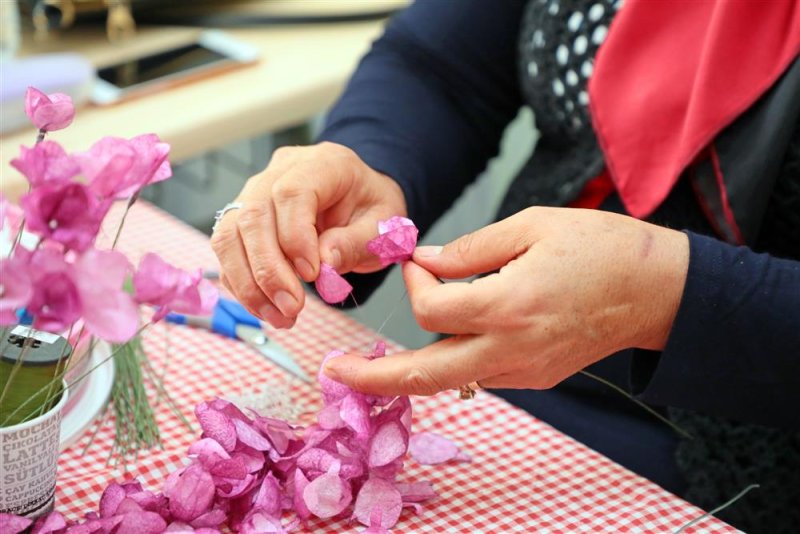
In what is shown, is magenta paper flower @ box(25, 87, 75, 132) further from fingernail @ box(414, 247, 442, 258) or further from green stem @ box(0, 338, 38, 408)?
fingernail @ box(414, 247, 442, 258)

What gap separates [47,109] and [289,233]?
0.25 m

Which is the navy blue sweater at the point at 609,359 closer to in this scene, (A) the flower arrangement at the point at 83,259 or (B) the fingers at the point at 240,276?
(B) the fingers at the point at 240,276

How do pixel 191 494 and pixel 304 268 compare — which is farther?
pixel 304 268

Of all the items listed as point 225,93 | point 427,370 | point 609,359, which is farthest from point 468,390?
point 225,93

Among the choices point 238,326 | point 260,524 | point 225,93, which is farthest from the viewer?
point 225,93

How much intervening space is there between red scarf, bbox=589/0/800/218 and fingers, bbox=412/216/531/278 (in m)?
0.29

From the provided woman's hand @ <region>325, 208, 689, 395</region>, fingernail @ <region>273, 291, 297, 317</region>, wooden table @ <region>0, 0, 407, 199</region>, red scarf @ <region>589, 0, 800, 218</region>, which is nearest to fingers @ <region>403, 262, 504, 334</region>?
woman's hand @ <region>325, 208, 689, 395</region>

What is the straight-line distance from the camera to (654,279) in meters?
0.71

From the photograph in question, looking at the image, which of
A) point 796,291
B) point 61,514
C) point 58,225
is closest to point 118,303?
point 58,225

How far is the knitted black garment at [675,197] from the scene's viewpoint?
36.7 inches

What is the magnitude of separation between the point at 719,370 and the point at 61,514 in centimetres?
48

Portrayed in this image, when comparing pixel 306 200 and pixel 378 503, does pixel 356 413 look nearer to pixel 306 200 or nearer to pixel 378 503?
pixel 378 503

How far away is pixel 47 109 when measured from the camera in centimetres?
57

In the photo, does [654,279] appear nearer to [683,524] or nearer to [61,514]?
[683,524]
